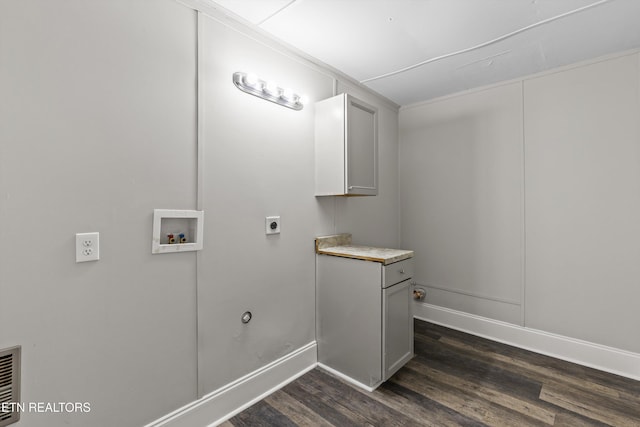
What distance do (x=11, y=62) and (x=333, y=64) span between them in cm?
186

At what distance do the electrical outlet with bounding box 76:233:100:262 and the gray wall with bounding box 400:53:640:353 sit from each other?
281 centimetres

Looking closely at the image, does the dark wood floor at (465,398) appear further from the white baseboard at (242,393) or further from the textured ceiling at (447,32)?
the textured ceiling at (447,32)

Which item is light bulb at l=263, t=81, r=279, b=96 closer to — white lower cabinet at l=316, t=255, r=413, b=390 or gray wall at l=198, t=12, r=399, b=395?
gray wall at l=198, t=12, r=399, b=395

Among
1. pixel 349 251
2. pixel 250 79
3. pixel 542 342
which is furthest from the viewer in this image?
pixel 542 342

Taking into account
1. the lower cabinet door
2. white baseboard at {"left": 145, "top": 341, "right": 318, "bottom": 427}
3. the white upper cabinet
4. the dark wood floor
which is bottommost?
the dark wood floor

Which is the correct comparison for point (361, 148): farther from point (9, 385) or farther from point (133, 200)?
point (9, 385)

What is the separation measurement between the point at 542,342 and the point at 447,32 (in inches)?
99.3

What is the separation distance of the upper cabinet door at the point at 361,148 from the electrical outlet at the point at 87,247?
4.73ft

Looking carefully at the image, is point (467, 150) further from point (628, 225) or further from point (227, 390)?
point (227, 390)

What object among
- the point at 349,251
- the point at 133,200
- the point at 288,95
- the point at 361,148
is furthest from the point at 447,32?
the point at 133,200

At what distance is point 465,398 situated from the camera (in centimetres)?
188

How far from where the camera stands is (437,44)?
2.04m

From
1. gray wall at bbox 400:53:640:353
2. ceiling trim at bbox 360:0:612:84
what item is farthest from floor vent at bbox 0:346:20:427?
gray wall at bbox 400:53:640:353

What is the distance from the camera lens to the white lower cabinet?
1.95 meters
